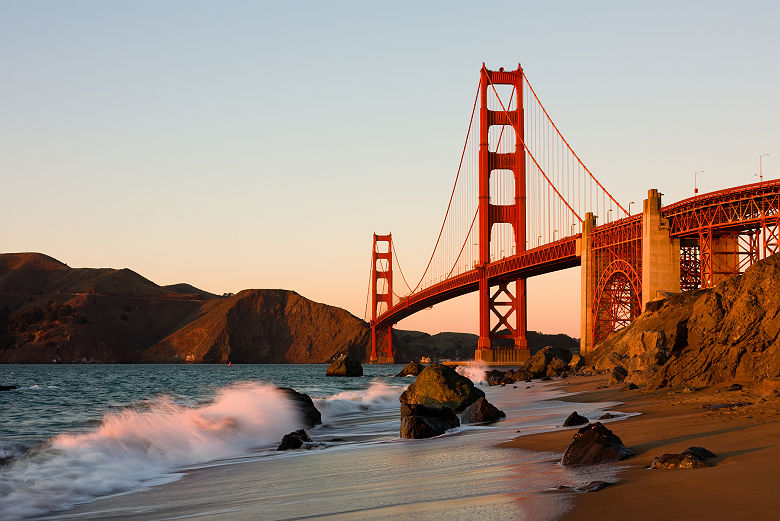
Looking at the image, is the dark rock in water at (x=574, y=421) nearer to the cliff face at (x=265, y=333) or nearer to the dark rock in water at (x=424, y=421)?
the dark rock in water at (x=424, y=421)

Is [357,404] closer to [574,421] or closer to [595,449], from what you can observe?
[574,421]

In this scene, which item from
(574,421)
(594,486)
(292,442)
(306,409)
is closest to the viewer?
(594,486)

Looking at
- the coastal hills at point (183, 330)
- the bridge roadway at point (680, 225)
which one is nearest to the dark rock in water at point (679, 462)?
the bridge roadway at point (680, 225)

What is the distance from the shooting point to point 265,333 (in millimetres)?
172875

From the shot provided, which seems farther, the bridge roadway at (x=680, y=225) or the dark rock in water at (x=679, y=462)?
the bridge roadway at (x=680, y=225)

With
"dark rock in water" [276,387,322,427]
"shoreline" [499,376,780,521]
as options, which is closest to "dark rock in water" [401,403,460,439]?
"shoreline" [499,376,780,521]

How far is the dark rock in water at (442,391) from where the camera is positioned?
18.1 metres

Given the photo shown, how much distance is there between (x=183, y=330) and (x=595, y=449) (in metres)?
165

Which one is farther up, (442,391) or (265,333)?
(265,333)

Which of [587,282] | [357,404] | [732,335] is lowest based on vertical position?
[357,404]

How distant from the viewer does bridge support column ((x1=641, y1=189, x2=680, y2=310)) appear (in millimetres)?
44125

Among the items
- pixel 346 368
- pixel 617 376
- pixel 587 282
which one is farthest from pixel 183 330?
pixel 617 376

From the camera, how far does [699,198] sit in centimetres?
4172

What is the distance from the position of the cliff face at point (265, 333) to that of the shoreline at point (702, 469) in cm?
14909
